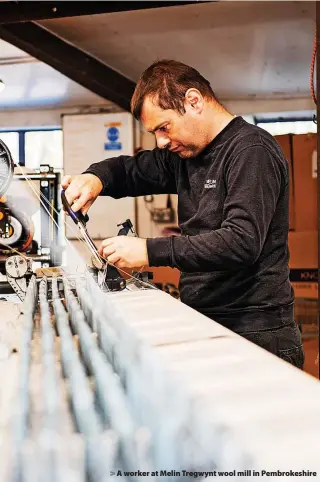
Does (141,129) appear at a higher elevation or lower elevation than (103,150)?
higher

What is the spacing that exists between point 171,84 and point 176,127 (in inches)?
4.5

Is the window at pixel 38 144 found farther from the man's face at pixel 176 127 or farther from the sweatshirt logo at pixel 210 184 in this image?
the sweatshirt logo at pixel 210 184

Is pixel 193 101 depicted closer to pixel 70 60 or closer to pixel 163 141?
pixel 163 141

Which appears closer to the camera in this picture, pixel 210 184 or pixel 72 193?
pixel 210 184

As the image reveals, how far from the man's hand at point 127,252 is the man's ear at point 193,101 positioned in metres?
0.39

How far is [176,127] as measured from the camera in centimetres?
140

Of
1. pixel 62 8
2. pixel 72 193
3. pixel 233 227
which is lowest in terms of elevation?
pixel 233 227

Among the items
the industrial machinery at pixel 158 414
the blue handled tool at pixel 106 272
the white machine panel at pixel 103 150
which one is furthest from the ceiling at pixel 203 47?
the industrial machinery at pixel 158 414

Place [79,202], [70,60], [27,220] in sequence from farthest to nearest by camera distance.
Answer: [70,60]
[27,220]
[79,202]

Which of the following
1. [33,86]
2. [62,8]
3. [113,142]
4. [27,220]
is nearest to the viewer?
[27,220]

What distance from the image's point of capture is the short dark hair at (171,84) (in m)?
1.36

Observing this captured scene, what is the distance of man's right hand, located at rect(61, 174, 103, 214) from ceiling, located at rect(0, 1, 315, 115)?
7.00ft

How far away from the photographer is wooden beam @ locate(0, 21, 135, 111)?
361 centimetres

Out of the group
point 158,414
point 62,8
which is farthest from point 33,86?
point 158,414
